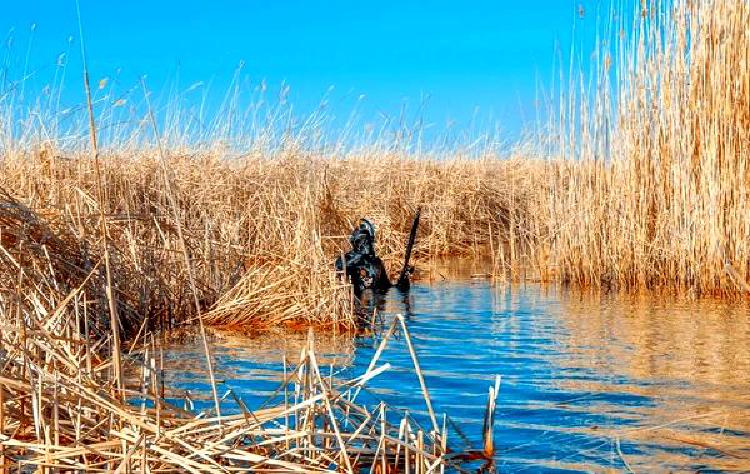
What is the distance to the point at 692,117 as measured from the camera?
784 centimetres

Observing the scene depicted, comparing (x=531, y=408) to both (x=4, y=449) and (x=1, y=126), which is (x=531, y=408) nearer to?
(x=4, y=449)

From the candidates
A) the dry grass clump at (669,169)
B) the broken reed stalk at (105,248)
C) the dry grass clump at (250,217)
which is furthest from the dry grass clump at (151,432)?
the dry grass clump at (669,169)

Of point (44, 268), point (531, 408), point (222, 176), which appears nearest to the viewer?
point (531, 408)

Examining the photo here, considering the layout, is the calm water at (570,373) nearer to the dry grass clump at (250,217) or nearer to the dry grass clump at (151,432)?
the dry grass clump at (250,217)

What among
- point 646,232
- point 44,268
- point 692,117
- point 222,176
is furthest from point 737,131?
point 222,176

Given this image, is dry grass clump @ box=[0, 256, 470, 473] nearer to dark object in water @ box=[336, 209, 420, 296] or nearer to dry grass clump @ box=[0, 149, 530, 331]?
dry grass clump @ box=[0, 149, 530, 331]

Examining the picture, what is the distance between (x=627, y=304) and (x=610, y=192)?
1.10 metres

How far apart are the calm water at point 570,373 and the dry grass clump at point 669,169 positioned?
1.36 ft

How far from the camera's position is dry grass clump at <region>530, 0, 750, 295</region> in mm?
7523

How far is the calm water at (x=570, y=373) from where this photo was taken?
148 inches

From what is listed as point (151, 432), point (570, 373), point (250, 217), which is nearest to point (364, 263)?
point (250, 217)

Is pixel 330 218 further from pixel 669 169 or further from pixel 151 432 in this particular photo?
pixel 151 432

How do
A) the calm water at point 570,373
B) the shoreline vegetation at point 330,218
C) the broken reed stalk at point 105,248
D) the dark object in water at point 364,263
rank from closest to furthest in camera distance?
the broken reed stalk at point 105,248, the calm water at point 570,373, the shoreline vegetation at point 330,218, the dark object in water at point 364,263

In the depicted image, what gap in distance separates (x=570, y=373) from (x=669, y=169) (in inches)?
→ 135
